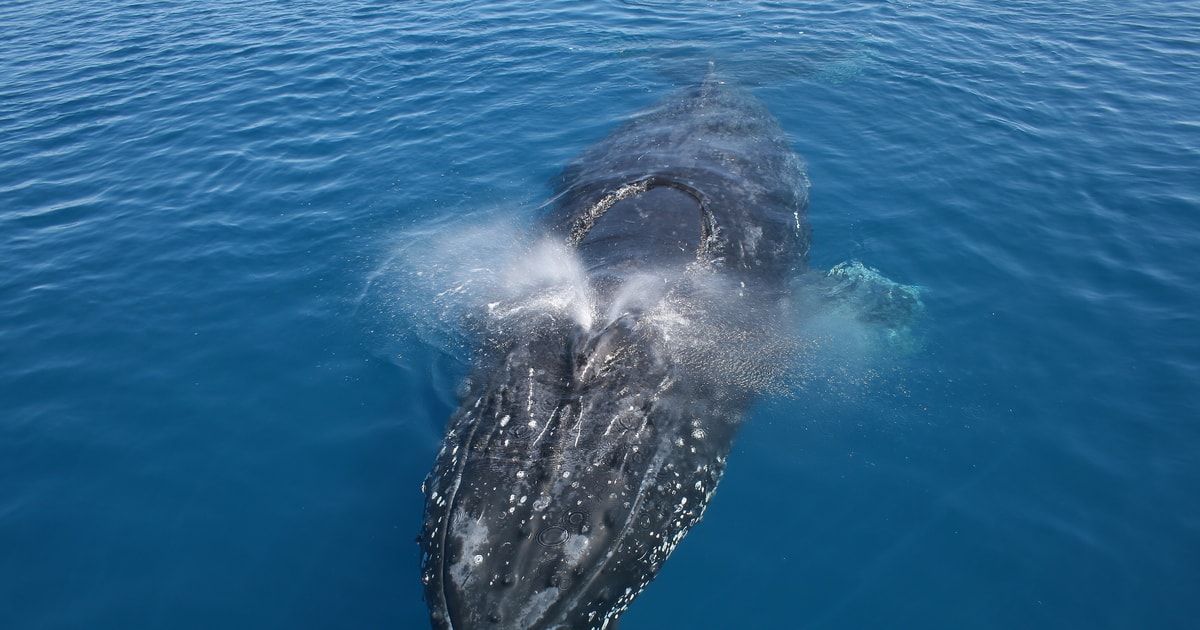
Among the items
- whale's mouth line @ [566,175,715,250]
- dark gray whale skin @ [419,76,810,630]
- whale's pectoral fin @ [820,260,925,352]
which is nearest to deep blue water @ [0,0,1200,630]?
whale's pectoral fin @ [820,260,925,352]

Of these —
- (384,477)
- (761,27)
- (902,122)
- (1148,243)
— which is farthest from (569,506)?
(761,27)

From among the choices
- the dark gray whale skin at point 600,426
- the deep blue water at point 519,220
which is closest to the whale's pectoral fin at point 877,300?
the deep blue water at point 519,220

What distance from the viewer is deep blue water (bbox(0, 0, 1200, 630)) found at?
10922mm

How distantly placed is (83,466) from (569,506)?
984 cm

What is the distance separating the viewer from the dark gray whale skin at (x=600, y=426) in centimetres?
862

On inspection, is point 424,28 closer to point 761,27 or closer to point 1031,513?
point 761,27

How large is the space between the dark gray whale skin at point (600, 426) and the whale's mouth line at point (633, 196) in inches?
1.9

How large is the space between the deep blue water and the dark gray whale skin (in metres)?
1.47

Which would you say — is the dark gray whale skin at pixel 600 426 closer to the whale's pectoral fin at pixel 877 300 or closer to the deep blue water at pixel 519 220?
the whale's pectoral fin at pixel 877 300

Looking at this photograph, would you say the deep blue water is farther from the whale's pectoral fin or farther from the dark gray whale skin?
the dark gray whale skin

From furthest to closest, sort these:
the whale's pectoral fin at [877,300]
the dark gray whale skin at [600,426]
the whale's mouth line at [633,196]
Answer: the whale's mouth line at [633,196]
the whale's pectoral fin at [877,300]
the dark gray whale skin at [600,426]

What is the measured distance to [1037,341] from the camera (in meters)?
14.9

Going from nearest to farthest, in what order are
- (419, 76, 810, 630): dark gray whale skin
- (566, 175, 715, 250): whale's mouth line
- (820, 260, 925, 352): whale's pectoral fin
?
(419, 76, 810, 630): dark gray whale skin
(820, 260, 925, 352): whale's pectoral fin
(566, 175, 715, 250): whale's mouth line

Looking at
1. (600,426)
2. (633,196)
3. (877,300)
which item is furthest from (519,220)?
(600,426)
